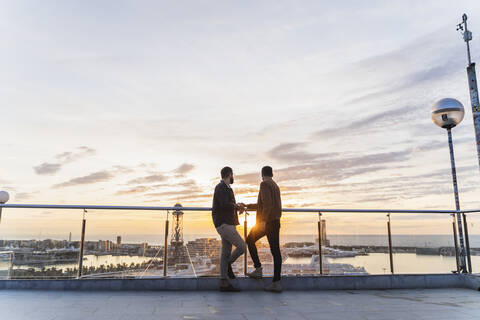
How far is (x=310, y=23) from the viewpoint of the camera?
10016mm

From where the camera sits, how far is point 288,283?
501 centimetres

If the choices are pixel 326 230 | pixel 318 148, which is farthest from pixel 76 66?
pixel 318 148

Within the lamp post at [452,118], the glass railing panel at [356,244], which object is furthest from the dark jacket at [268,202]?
the lamp post at [452,118]

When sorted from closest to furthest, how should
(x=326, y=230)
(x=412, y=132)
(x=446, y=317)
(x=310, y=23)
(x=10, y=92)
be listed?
(x=446, y=317)
(x=326, y=230)
(x=310, y=23)
(x=10, y=92)
(x=412, y=132)

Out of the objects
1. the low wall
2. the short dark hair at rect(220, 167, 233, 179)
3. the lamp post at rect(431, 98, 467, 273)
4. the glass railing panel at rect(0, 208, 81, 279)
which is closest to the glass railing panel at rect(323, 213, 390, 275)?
the low wall

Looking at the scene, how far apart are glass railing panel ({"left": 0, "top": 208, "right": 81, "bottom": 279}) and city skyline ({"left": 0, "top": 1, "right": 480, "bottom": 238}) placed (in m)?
0.04

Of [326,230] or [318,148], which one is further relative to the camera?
[318,148]

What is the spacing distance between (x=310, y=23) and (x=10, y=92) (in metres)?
10.6

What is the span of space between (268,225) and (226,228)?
24.6 inches

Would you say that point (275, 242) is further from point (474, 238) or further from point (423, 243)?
point (474, 238)

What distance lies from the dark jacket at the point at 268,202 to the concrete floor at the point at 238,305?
42.6 inches

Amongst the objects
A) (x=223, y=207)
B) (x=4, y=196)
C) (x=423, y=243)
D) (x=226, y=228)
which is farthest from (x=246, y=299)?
(x=4, y=196)

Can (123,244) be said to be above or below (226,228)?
below

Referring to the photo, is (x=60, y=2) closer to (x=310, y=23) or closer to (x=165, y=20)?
(x=165, y=20)
